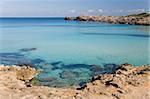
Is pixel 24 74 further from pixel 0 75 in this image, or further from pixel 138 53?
pixel 138 53

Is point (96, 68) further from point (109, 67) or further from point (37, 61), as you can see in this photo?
point (37, 61)

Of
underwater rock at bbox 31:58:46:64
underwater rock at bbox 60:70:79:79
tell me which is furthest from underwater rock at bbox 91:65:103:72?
underwater rock at bbox 31:58:46:64

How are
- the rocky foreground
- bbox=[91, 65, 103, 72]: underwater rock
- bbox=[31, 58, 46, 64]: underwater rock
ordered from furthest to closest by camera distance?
bbox=[31, 58, 46, 64]: underwater rock < bbox=[91, 65, 103, 72]: underwater rock < the rocky foreground

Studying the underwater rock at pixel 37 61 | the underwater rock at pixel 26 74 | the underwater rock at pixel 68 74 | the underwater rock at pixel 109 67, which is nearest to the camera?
the underwater rock at pixel 26 74

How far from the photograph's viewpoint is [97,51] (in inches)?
1104

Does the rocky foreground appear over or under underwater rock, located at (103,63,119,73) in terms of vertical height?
over

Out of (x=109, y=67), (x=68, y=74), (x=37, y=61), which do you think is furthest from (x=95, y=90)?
(x=37, y=61)

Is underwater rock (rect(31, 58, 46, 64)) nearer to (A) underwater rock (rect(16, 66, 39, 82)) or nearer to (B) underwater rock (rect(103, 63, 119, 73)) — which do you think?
(A) underwater rock (rect(16, 66, 39, 82))

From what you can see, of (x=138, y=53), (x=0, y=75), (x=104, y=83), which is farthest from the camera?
(x=138, y=53)

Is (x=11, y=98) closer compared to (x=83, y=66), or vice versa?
(x=11, y=98)

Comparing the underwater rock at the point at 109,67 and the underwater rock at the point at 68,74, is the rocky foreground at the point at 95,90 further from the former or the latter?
the underwater rock at the point at 109,67

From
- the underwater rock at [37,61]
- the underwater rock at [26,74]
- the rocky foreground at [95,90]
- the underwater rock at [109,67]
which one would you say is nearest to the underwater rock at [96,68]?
the underwater rock at [109,67]

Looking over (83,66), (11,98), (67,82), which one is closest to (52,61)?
(83,66)

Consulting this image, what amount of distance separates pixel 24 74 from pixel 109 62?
717 cm
